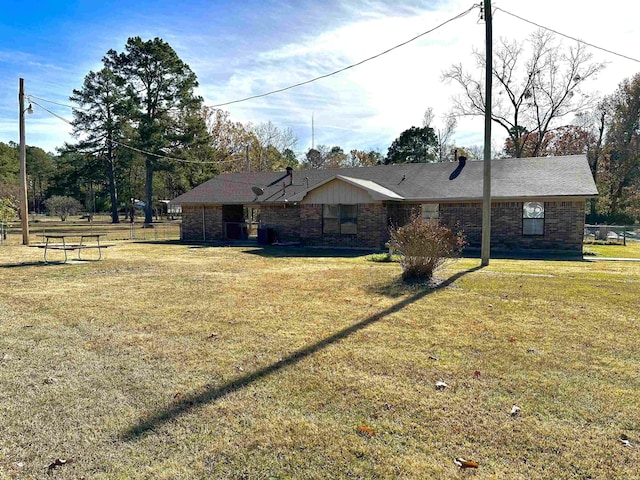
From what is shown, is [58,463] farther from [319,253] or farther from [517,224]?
[517,224]

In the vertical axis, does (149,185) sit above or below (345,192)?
above

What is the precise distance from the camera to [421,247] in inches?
342

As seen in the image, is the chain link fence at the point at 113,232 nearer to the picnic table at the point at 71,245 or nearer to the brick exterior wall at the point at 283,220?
the picnic table at the point at 71,245

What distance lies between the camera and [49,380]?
394 cm

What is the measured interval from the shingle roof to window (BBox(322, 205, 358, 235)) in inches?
48.1

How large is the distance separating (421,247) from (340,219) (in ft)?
32.1

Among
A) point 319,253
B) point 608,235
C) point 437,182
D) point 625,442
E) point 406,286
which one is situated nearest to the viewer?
point 625,442

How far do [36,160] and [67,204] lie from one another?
20.2 metres

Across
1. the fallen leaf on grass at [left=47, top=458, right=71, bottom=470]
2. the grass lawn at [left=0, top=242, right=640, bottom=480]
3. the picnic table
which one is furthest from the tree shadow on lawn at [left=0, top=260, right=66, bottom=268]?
the fallen leaf on grass at [left=47, top=458, right=71, bottom=470]

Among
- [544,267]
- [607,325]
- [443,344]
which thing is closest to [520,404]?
[443,344]

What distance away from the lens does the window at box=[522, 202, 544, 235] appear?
16562mm

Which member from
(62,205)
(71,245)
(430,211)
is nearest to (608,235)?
(430,211)

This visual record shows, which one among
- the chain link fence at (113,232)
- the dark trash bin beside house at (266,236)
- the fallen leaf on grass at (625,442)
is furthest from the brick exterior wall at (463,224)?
the fallen leaf on grass at (625,442)

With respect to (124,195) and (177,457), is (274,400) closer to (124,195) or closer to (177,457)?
(177,457)
